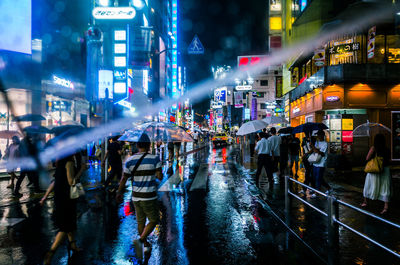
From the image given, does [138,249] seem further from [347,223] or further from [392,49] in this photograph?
[392,49]

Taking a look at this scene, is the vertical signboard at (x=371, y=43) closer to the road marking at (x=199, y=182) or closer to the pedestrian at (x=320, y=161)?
the pedestrian at (x=320, y=161)

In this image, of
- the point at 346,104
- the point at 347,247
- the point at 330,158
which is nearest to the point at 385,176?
the point at 347,247

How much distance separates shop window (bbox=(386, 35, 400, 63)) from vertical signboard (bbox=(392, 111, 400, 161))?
312 centimetres

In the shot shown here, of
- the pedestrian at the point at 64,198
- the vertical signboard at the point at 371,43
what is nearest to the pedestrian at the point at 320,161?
the pedestrian at the point at 64,198

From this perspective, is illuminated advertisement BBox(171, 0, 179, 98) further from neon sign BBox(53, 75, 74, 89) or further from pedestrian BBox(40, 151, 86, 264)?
pedestrian BBox(40, 151, 86, 264)

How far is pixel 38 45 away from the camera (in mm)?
17453

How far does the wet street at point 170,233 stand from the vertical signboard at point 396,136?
41.0 ft

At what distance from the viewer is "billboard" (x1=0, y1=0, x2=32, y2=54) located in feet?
38.4

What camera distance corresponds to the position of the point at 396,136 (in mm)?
17984

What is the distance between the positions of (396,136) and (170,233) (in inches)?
672

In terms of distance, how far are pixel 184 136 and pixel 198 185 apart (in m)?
3.52

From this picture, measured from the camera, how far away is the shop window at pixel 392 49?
704 inches

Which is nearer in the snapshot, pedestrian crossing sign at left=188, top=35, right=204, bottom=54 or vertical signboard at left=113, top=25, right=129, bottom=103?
pedestrian crossing sign at left=188, top=35, right=204, bottom=54

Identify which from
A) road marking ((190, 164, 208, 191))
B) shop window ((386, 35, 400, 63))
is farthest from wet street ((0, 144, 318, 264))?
shop window ((386, 35, 400, 63))
